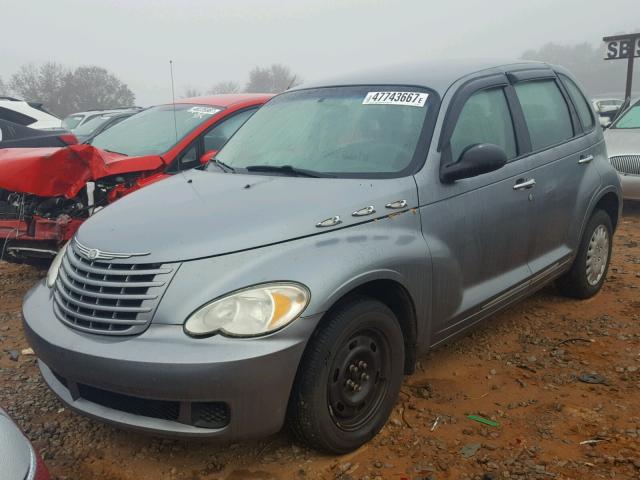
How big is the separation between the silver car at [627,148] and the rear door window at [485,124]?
4.73 meters

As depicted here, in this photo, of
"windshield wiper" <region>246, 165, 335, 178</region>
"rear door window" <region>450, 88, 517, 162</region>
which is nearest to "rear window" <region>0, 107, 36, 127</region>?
"windshield wiper" <region>246, 165, 335, 178</region>

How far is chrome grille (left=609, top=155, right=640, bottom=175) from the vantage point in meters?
7.72

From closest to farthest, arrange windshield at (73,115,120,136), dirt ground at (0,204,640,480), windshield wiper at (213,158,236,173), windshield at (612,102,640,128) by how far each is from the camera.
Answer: dirt ground at (0,204,640,480) → windshield wiper at (213,158,236,173) → windshield at (612,102,640,128) → windshield at (73,115,120,136)

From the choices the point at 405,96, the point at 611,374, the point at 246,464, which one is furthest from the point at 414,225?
the point at 611,374

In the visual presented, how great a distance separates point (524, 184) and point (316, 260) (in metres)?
1.73

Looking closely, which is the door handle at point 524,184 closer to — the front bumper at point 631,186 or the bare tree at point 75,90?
the front bumper at point 631,186

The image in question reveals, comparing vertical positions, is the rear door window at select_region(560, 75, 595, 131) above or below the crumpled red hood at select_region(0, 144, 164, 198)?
above

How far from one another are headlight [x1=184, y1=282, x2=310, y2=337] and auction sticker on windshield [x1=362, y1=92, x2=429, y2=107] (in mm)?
1479

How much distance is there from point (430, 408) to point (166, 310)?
157cm

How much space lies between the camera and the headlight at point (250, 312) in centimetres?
236

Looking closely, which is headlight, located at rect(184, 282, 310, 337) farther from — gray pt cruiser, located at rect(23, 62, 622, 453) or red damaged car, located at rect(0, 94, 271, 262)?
red damaged car, located at rect(0, 94, 271, 262)

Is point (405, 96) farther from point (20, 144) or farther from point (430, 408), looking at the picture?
point (20, 144)

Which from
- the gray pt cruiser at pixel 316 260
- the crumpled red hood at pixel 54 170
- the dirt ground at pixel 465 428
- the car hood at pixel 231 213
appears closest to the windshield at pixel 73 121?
the crumpled red hood at pixel 54 170

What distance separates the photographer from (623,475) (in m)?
2.61
